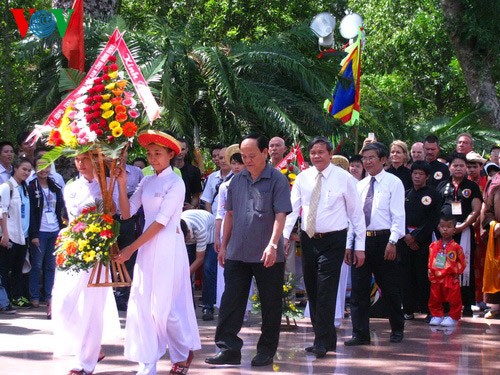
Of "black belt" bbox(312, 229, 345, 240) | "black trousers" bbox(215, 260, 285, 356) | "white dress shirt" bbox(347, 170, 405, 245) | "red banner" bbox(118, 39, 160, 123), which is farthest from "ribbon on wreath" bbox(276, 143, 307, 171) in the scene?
"red banner" bbox(118, 39, 160, 123)

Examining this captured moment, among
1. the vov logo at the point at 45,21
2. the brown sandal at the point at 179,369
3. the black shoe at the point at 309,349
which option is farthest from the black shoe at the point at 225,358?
the vov logo at the point at 45,21

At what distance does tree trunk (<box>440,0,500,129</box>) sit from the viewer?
2306cm

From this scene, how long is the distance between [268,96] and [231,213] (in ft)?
21.7

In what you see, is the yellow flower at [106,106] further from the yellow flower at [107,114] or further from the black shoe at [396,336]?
the black shoe at [396,336]

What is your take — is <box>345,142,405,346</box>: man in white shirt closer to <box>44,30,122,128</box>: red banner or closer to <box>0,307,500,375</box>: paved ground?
<box>0,307,500,375</box>: paved ground

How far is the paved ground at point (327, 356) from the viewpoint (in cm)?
811

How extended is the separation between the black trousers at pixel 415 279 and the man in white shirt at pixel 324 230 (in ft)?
9.34

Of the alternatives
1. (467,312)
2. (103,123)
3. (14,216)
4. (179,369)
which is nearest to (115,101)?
(103,123)

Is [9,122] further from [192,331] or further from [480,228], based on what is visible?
[192,331]

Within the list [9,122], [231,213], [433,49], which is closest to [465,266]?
[231,213]

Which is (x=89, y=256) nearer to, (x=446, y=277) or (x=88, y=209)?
(x=88, y=209)

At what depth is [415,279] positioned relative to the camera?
11844 mm

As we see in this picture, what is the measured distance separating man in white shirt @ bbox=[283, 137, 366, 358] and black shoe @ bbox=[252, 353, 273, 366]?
61cm

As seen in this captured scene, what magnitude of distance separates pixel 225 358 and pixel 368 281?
205 cm
